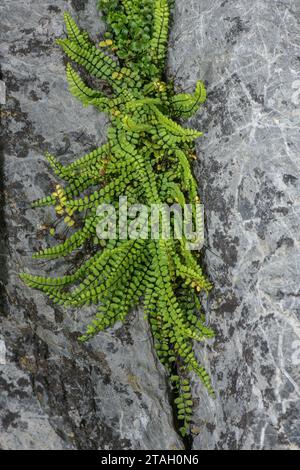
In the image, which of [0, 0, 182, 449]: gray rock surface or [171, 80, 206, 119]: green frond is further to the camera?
[171, 80, 206, 119]: green frond

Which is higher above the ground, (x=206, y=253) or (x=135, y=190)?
(x=135, y=190)

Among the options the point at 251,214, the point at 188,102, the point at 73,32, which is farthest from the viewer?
the point at 73,32

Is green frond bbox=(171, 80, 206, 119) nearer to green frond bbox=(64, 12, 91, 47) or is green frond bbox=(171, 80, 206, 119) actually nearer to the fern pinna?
the fern pinna

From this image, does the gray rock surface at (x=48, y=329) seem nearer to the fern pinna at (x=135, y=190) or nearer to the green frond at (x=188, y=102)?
the fern pinna at (x=135, y=190)

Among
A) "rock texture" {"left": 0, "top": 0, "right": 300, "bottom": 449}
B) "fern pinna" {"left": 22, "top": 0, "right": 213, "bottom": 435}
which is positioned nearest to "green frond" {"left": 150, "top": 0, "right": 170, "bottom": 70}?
"fern pinna" {"left": 22, "top": 0, "right": 213, "bottom": 435}

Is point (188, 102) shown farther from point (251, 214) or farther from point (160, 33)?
point (251, 214)

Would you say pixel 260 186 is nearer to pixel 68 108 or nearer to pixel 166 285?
pixel 166 285

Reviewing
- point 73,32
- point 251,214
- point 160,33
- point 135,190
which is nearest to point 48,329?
point 135,190
